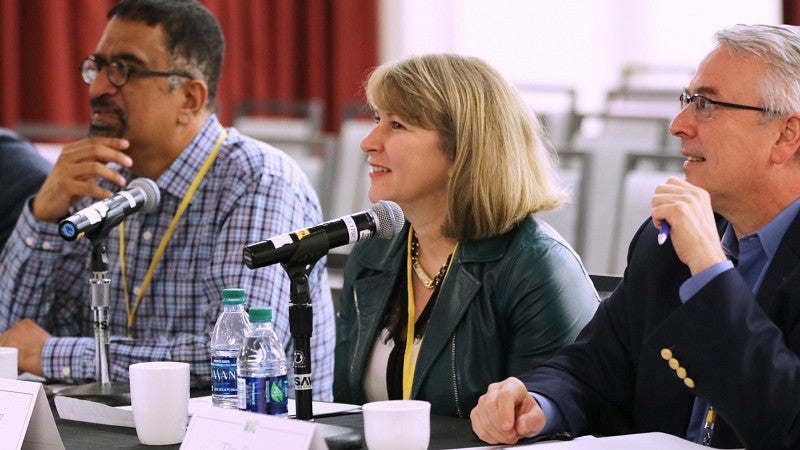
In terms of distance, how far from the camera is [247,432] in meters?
1.40

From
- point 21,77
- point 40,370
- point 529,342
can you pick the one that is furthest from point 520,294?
point 21,77

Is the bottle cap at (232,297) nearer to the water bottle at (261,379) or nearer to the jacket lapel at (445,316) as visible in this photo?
the water bottle at (261,379)

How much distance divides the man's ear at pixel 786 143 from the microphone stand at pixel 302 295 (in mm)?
655

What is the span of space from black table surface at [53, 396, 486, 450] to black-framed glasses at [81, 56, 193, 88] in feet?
3.16

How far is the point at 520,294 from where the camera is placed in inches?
82.2

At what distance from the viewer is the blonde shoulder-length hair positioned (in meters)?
2.18

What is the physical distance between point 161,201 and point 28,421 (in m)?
1.04

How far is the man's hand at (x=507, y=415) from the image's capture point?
1.63m

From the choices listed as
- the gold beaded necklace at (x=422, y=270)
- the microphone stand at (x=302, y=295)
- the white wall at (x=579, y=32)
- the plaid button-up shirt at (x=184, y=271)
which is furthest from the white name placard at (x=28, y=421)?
the white wall at (x=579, y=32)

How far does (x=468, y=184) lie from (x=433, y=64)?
0.24 m

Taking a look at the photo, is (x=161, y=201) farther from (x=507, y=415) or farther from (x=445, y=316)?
(x=507, y=415)

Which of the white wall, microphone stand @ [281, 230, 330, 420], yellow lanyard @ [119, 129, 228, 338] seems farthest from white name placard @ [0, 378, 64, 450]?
the white wall

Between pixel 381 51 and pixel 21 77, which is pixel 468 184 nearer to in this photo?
pixel 21 77

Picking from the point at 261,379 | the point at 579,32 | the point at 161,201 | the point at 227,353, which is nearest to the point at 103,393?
the point at 227,353
